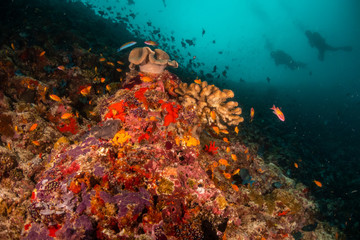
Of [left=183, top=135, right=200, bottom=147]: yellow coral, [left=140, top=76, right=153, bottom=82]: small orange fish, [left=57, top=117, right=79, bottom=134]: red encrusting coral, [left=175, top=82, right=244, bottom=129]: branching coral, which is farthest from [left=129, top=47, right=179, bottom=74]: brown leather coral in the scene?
[left=57, top=117, right=79, bottom=134]: red encrusting coral

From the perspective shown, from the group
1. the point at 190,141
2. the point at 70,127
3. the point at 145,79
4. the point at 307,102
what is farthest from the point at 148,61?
the point at 307,102

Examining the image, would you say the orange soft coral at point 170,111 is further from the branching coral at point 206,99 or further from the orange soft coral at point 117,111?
the orange soft coral at point 117,111

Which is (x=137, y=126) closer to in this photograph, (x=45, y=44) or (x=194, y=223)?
(x=194, y=223)

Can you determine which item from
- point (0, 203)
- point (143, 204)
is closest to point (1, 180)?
point (0, 203)

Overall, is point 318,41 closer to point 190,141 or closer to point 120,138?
point 190,141

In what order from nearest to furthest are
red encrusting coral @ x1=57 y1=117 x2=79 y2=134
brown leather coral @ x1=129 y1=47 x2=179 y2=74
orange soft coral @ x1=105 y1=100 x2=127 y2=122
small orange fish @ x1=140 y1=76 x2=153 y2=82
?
orange soft coral @ x1=105 y1=100 x2=127 y2=122, small orange fish @ x1=140 y1=76 x2=153 y2=82, brown leather coral @ x1=129 y1=47 x2=179 y2=74, red encrusting coral @ x1=57 y1=117 x2=79 y2=134

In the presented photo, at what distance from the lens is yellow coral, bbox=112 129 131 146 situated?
3.18 metres

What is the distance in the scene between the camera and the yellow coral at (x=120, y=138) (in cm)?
318

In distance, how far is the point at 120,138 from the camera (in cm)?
320

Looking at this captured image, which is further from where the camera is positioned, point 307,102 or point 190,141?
point 307,102

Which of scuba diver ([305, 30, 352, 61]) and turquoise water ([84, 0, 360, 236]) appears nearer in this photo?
turquoise water ([84, 0, 360, 236])

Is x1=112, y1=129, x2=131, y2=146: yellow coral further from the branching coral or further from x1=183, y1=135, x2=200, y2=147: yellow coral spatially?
the branching coral

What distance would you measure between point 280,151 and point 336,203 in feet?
9.15

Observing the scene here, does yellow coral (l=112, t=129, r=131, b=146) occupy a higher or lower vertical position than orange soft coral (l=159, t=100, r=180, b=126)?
lower
